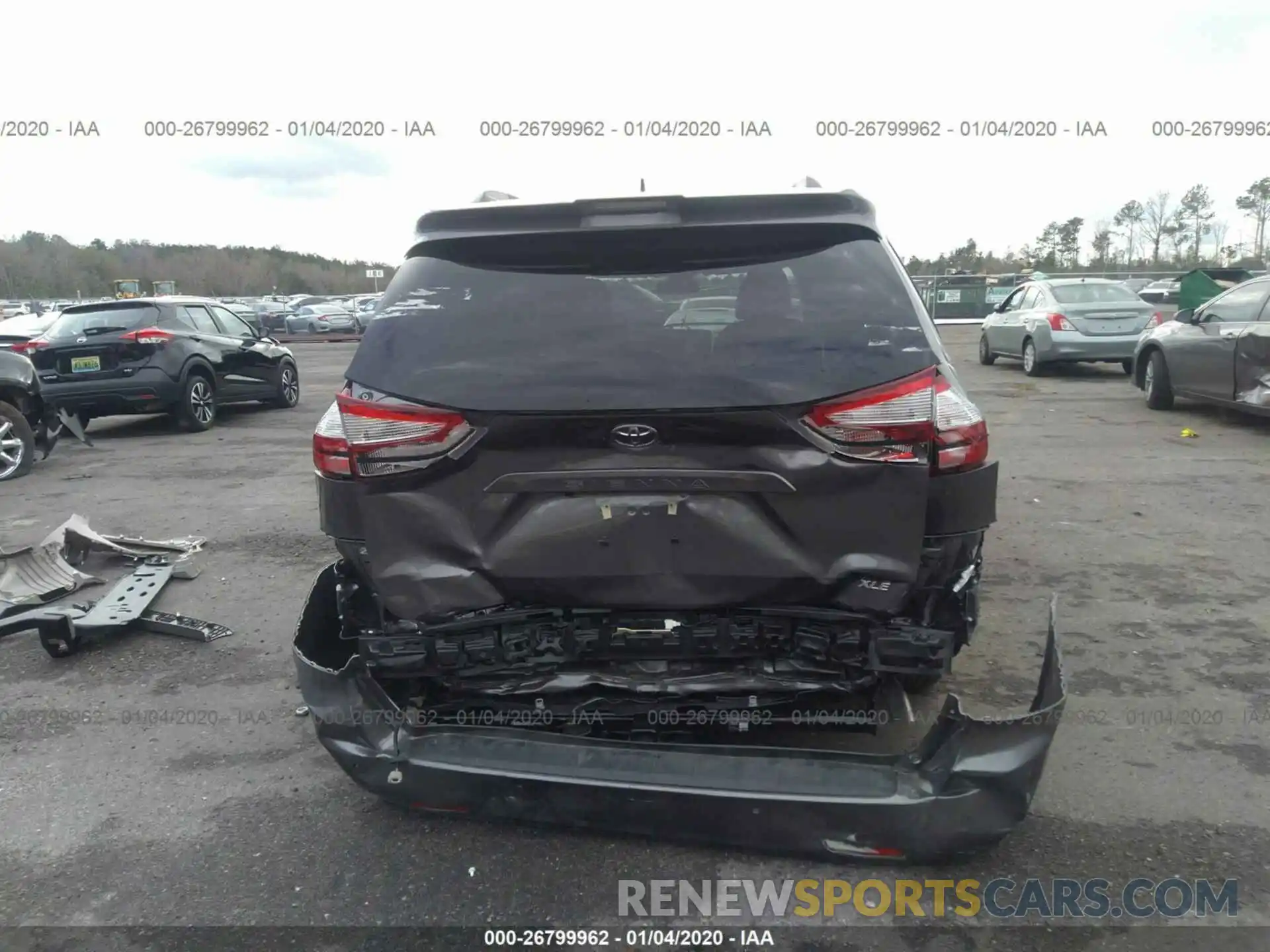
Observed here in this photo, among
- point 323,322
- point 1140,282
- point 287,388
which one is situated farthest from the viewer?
point 323,322

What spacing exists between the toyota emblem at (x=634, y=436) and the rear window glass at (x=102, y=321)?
10550 mm

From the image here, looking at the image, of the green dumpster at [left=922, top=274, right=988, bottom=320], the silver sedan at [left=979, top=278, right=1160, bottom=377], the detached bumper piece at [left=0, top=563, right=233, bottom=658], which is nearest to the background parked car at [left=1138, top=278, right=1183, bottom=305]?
the green dumpster at [left=922, top=274, right=988, bottom=320]

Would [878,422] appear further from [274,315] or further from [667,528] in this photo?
[274,315]

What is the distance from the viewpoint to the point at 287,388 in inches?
557

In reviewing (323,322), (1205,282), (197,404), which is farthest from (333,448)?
(323,322)

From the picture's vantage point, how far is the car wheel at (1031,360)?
49.8 feet

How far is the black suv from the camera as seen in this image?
11.0 m

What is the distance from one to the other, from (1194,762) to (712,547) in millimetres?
2074

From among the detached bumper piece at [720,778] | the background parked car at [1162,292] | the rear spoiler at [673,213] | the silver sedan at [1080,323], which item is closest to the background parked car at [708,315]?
the rear spoiler at [673,213]

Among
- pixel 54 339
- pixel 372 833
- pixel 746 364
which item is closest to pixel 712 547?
pixel 746 364

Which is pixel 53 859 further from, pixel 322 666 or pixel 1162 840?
pixel 1162 840

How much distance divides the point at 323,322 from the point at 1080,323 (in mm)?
28823

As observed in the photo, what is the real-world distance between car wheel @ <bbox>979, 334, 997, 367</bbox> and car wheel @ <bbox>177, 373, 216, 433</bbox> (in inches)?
518

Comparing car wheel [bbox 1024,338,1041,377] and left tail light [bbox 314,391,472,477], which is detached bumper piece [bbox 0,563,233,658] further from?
car wheel [bbox 1024,338,1041,377]
